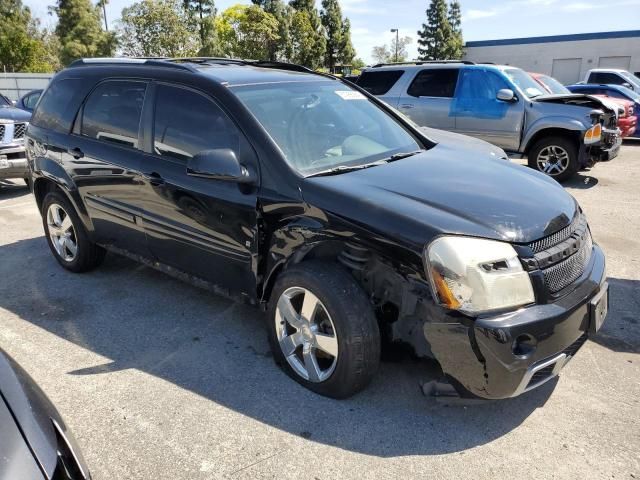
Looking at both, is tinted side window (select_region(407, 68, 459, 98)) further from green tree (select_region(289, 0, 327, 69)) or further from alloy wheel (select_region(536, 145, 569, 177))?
green tree (select_region(289, 0, 327, 69))

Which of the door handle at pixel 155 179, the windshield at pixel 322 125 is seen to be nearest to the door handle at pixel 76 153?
the door handle at pixel 155 179

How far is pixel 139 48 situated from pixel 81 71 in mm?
35442

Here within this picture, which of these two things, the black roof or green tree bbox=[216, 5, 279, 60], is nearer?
the black roof

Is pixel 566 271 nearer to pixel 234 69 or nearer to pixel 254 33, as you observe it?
pixel 234 69

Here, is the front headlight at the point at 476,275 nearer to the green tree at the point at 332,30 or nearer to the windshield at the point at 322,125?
the windshield at the point at 322,125

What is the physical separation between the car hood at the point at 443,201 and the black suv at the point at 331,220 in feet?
0.03

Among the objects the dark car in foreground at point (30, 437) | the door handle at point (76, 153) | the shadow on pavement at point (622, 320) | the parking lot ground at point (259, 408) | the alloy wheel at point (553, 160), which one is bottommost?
the shadow on pavement at point (622, 320)

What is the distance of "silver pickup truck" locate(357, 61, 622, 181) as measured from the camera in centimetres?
817

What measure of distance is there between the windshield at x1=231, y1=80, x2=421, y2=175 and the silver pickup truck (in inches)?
206

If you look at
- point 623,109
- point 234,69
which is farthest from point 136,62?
point 623,109

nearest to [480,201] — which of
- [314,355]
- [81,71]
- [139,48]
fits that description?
[314,355]

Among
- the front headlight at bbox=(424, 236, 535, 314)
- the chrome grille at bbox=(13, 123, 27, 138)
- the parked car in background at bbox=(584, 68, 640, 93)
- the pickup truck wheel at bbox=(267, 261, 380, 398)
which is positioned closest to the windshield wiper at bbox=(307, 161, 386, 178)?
the pickup truck wheel at bbox=(267, 261, 380, 398)

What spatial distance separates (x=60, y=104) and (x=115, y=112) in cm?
90

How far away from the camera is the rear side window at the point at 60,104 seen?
4.43 m
